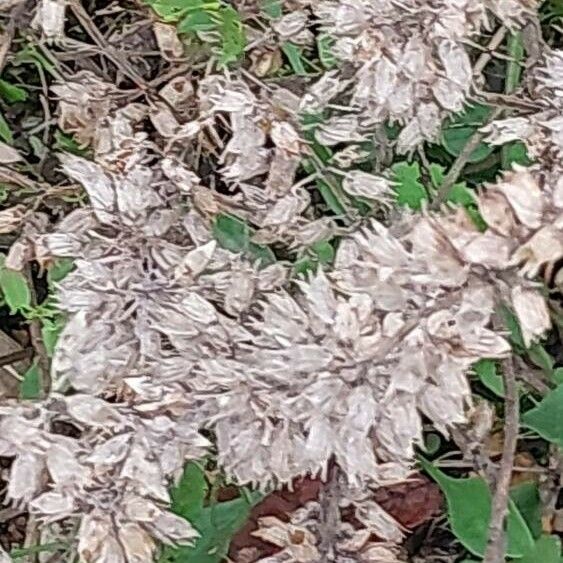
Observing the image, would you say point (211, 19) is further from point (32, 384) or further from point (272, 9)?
point (32, 384)

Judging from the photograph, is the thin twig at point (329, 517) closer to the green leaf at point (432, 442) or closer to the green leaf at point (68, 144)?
the green leaf at point (432, 442)

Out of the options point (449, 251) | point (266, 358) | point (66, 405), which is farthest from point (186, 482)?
point (449, 251)

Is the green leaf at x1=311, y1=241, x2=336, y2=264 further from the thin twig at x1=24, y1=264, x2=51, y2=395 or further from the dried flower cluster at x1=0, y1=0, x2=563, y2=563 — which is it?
the thin twig at x1=24, y1=264, x2=51, y2=395

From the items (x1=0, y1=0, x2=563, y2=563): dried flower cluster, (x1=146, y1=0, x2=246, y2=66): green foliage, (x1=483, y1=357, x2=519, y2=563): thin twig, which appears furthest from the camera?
(x1=146, y1=0, x2=246, y2=66): green foliage

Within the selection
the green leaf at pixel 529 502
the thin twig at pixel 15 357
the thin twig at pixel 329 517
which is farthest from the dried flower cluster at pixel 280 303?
the green leaf at pixel 529 502

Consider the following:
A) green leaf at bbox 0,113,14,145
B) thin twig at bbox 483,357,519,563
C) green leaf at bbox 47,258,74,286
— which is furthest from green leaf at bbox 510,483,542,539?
green leaf at bbox 0,113,14,145

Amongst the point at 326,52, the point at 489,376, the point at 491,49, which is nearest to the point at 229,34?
the point at 326,52
